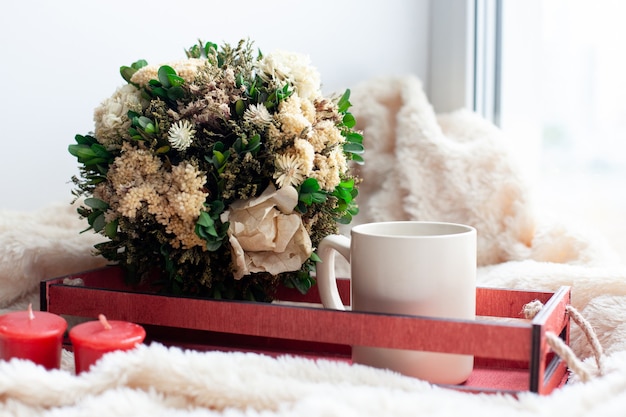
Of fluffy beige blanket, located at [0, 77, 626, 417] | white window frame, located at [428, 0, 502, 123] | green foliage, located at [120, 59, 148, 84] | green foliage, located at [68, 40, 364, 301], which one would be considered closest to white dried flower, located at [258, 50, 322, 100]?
green foliage, located at [68, 40, 364, 301]

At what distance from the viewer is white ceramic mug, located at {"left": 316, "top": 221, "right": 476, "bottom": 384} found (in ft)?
1.88

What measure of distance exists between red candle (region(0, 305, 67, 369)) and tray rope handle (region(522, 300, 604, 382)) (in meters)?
0.40

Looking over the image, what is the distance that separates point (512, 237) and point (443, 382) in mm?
466

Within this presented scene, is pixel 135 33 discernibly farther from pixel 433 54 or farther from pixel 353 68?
pixel 433 54

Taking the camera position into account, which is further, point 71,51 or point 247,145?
point 71,51

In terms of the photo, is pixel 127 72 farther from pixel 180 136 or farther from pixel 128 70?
pixel 180 136

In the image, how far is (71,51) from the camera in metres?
0.86

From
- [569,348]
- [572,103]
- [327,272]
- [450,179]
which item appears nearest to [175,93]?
[327,272]

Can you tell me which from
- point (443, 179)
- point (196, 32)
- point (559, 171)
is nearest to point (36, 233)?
point (196, 32)

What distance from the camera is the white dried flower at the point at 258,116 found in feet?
2.04

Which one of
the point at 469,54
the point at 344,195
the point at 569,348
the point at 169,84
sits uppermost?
the point at 469,54

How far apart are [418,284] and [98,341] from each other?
270mm

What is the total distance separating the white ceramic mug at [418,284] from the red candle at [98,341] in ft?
0.66

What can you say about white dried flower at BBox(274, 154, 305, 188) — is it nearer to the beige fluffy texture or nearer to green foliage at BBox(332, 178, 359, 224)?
green foliage at BBox(332, 178, 359, 224)
